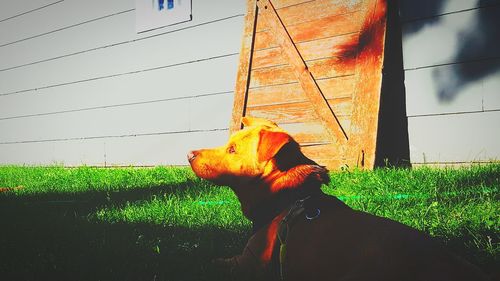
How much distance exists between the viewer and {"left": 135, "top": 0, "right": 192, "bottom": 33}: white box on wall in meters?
6.37

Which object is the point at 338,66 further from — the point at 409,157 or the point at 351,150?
the point at 409,157

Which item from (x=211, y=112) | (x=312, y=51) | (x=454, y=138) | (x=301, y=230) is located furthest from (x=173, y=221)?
(x=211, y=112)

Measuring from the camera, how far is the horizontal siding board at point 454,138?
14.0 ft

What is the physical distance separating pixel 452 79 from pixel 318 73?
4.91 feet

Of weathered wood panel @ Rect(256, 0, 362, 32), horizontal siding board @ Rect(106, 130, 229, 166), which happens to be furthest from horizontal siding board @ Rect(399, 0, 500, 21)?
horizontal siding board @ Rect(106, 130, 229, 166)

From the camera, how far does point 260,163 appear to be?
6.87 ft

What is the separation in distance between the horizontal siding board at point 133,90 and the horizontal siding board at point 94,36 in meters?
0.65

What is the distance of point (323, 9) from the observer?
Answer: 4.89 metres

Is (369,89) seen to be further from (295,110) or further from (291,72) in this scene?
(291,72)

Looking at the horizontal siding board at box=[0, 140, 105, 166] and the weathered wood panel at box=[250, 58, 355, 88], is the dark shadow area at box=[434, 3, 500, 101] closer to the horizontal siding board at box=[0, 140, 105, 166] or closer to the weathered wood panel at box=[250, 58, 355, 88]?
the weathered wood panel at box=[250, 58, 355, 88]

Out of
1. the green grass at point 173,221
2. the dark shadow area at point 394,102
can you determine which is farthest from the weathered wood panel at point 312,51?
the green grass at point 173,221

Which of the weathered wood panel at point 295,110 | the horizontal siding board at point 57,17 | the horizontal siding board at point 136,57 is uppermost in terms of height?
the horizontal siding board at point 57,17

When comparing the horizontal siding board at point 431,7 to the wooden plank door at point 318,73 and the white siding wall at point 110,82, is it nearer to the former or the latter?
the wooden plank door at point 318,73

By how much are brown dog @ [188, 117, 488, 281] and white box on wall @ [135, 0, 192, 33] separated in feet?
14.5
